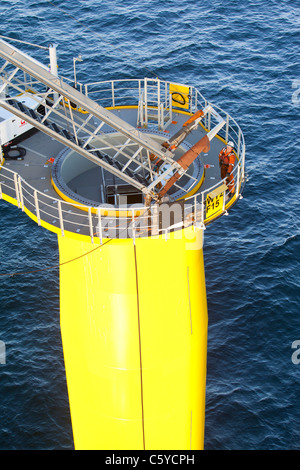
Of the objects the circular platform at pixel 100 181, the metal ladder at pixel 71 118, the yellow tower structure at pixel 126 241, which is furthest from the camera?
the circular platform at pixel 100 181

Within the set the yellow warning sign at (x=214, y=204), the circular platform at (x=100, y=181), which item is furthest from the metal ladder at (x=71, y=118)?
the yellow warning sign at (x=214, y=204)

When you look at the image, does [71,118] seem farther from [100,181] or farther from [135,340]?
[135,340]

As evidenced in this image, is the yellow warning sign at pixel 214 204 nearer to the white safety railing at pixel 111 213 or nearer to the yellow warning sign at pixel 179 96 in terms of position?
the white safety railing at pixel 111 213

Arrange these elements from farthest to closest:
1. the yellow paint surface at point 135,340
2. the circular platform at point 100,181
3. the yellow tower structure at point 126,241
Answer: the yellow paint surface at point 135,340, the circular platform at point 100,181, the yellow tower structure at point 126,241

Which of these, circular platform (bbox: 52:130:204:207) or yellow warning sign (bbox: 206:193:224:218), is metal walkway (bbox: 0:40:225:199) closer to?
circular platform (bbox: 52:130:204:207)

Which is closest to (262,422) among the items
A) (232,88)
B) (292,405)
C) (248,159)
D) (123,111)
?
(292,405)

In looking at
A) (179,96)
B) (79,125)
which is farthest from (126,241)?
(179,96)

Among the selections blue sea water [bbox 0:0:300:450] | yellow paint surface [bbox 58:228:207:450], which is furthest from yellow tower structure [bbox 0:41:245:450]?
blue sea water [bbox 0:0:300:450]
